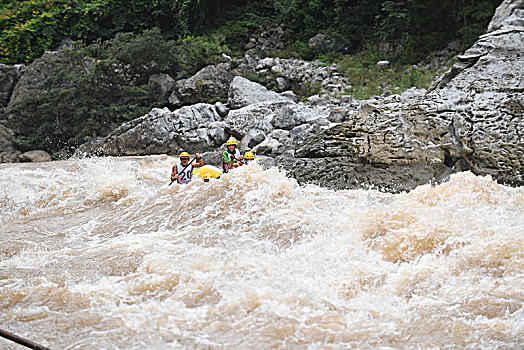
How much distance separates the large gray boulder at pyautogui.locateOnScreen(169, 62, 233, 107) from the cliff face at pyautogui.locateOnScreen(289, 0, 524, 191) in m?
6.38

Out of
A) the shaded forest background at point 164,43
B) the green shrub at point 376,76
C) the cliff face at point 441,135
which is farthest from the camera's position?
the shaded forest background at point 164,43

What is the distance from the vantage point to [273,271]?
125 inches

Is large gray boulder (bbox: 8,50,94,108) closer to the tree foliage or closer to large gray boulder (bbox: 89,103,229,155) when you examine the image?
the tree foliage

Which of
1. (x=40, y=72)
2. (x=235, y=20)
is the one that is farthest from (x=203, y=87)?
(x=235, y=20)

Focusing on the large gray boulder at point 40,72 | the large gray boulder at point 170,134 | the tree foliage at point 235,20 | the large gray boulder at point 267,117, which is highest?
the tree foliage at point 235,20

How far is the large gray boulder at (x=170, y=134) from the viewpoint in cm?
1102

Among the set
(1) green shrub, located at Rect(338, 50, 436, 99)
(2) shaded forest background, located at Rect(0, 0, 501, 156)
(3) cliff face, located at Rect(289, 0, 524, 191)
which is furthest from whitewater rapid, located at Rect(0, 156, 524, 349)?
(2) shaded forest background, located at Rect(0, 0, 501, 156)

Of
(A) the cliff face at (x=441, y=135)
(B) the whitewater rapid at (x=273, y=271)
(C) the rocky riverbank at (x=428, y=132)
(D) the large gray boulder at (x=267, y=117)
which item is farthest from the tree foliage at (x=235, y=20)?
(B) the whitewater rapid at (x=273, y=271)

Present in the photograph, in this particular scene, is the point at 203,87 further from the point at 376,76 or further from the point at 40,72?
the point at 40,72

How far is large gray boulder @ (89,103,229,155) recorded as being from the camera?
11016 millimetres

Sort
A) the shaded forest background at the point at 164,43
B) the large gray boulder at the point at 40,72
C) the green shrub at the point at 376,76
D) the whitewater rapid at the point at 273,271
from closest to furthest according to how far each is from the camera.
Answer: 1. the whitewater rapid at the point at 273,271
2. the green shrub at the point at 376,76
3. the shaded forest background at the point at 164,43
4. the large gray boulder at the point at 40,72

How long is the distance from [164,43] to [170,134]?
15.1ft

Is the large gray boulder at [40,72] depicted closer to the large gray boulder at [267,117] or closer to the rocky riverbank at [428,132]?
the large gray boulder at [267,117]

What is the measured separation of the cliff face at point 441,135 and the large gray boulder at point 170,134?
403cm
